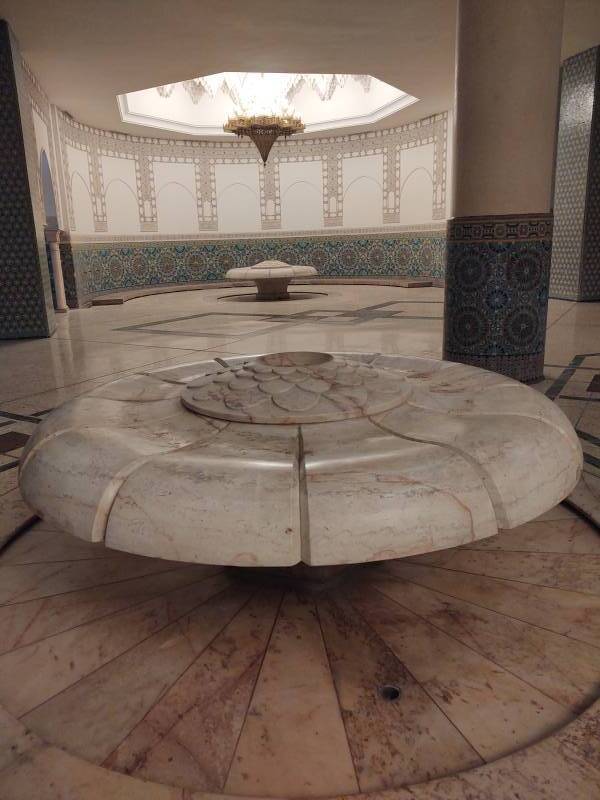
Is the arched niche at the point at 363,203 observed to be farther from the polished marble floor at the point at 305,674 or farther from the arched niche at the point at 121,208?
the polished marble floor at the point at 305,674

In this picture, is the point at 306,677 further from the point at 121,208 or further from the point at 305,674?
the point at 121,208

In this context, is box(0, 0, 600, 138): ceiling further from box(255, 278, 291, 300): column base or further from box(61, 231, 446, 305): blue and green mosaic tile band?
box(61, 231, 446, 305): blue and green mosaic tile band

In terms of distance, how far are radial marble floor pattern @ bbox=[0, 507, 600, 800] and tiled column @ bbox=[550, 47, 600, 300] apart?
5.57m

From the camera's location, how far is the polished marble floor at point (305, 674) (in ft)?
2.67

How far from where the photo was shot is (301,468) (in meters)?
0.98

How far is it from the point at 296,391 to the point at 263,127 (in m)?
8.01

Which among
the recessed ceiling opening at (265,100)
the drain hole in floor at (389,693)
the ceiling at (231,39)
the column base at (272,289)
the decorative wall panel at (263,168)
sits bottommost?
the drain hole in floor at (389,693)

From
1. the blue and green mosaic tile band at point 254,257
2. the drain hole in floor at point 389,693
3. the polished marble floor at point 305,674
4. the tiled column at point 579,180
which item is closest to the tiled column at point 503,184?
the polished marble floor at point 305,674

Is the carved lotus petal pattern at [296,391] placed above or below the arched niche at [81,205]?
below

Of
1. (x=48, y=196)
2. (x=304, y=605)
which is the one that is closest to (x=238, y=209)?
(x=48, y=196)

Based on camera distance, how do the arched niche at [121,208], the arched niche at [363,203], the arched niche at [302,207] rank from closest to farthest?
1. the arched niche at [121,208]
2. the arched niche at [363,203]
3. the arched niche at [302,207]

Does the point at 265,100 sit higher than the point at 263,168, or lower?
higher

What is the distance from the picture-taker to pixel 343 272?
11070 millimetres

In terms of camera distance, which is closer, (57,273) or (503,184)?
(503,184)
